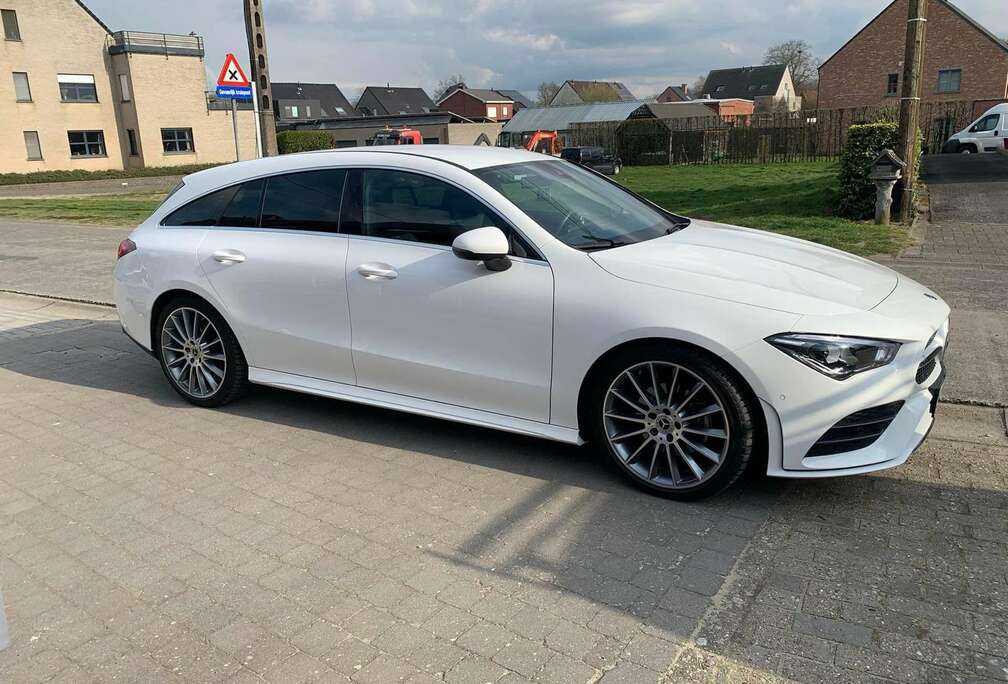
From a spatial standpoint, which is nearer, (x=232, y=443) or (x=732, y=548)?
(x=732, y=548)

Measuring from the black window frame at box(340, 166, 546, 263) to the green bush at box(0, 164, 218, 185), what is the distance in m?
40.2

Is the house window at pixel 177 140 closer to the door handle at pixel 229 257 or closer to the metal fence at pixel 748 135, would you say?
the metal fence at pixel 748 135

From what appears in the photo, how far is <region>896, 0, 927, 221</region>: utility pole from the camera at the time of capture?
11.6 metres

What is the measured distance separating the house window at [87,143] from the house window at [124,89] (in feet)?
8.60

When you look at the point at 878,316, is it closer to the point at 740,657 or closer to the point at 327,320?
the point at 740,657

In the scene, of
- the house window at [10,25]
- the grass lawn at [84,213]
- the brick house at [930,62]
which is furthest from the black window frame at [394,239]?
the house window at [10,25]

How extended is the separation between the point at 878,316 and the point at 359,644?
8.74 ft

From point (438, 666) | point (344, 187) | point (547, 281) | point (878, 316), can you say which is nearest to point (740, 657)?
point (438, 666)

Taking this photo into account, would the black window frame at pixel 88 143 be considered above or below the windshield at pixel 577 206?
above

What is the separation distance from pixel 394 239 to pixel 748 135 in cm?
3158

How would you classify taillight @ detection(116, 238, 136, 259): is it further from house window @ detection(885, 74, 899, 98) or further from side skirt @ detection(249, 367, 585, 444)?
house window @ detection(885, 74, 899, 98)

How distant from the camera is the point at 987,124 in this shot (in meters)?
28.2

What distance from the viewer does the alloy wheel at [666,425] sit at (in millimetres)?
3781

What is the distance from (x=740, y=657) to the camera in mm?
2777
